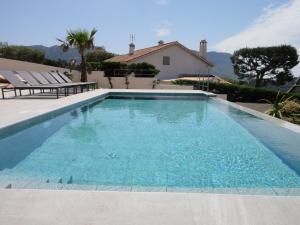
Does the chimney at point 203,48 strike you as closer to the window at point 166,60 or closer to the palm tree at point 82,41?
the window at point 166,60

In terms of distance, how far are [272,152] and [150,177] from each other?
290 centimetres

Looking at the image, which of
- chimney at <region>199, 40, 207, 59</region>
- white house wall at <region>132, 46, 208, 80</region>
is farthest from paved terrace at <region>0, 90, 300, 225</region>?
chimney at <region>199, 40, 207, 59</region>

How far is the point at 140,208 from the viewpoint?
2686 mm

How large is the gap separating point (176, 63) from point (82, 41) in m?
14.5

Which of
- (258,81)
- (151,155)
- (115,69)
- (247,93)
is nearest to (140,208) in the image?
(151,155)

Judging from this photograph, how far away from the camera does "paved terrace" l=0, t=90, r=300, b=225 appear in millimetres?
2488

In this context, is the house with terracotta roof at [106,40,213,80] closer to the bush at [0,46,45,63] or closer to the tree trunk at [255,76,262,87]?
the tree trunk at [255,76,262,87]

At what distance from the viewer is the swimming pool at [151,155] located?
4.22m

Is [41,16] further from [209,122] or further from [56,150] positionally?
[56,150]

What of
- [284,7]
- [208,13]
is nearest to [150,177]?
[284,7]

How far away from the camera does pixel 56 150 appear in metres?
5.64

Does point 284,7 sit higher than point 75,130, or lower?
higher

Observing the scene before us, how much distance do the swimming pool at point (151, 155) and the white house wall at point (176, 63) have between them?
79.5 ft

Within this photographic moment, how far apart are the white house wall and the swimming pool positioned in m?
24.2
